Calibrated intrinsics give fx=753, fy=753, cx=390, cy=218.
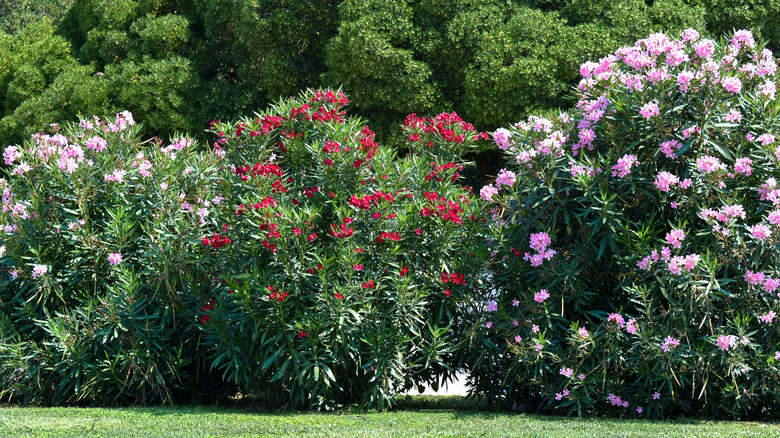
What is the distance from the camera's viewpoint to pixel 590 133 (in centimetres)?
578

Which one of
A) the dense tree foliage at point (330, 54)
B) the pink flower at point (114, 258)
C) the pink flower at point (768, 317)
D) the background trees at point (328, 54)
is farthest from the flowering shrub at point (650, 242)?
the background trees at point (328, 54)

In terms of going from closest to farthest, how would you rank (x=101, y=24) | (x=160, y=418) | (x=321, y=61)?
1. (x=160, y=418)
2. (x=321, y=61)
3. (x=101, y=24)

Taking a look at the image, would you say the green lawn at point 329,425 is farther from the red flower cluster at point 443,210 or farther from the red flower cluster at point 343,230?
the red flower cluster at point 443,210

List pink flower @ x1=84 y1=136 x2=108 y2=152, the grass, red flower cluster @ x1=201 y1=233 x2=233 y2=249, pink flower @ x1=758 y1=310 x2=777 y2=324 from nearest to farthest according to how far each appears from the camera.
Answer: the grass < pink flower @ x1=758 y1=310 x2=777 y2=324 < red flower cluster @ x1=201 y1=233 x2=233 y2=249 < pink flower @ x1=84 y1=136 x2=108 y2=152

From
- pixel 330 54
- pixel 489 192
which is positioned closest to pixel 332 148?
pixel 489 192

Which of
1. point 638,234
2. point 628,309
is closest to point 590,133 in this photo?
point 638,234

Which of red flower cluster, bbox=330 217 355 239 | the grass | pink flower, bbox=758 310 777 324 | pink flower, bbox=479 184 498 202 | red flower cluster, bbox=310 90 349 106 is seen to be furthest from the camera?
red flower cluster, bbox=310 90 349 106

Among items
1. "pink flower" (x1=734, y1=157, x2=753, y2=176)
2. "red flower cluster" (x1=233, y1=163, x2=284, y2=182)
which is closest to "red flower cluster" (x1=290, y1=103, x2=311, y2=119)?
"red flower cluster" (x1=233, y1=163, x2=284, y2=182)

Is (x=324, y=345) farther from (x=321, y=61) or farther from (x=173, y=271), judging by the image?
(x=321, y=61)

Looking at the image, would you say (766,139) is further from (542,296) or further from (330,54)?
(330,54)

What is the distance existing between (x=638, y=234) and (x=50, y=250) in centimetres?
488

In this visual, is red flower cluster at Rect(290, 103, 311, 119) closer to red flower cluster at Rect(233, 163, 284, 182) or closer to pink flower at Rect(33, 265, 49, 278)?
red flower cluster at Rect(233, 163, 284, 182)

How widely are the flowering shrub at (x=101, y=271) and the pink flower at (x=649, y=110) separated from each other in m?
3.48

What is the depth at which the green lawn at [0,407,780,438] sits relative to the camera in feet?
16.6
